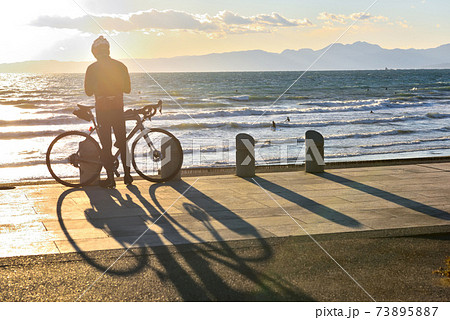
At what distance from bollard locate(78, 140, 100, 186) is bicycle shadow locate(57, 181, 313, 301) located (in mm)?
867

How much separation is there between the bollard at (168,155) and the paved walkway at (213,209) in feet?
0.83

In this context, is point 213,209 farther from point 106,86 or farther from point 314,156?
point 314,156

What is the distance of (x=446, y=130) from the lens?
24.2 m

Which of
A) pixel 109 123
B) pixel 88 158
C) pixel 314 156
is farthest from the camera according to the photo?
pixel 314 156

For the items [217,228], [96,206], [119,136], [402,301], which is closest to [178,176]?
[119,136]

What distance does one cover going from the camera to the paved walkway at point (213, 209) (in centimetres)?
593

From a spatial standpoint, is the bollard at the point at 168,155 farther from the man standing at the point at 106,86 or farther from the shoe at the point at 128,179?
the man standing at the point at 106,86

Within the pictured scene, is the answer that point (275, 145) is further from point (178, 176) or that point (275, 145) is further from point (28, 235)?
point (28, 235)

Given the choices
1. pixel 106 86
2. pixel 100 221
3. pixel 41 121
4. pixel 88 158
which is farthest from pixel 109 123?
pixel 41 121

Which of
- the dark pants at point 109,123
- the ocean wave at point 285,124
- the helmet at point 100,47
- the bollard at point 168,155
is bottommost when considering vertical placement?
the ocean wave at point 285,124

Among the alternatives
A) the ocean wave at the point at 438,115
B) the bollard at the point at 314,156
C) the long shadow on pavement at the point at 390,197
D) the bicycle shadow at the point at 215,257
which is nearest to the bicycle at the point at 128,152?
the bicycle shadow at the point at 215,257

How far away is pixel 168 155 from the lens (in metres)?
8.91

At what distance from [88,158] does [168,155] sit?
124 centimetres

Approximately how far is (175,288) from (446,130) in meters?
22.3
